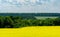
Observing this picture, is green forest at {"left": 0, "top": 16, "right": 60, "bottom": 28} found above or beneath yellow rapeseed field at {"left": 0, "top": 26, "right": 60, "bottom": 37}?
above

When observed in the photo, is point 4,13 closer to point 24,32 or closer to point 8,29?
point 8,29

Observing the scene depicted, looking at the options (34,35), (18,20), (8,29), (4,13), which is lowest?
(34,35)

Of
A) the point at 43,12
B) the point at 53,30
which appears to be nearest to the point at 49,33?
the point at 53,30

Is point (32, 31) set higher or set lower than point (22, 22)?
lower

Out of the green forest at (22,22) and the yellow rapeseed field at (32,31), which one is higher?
the green forest at (22,22)
